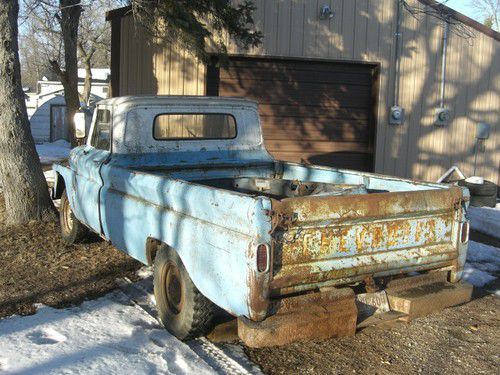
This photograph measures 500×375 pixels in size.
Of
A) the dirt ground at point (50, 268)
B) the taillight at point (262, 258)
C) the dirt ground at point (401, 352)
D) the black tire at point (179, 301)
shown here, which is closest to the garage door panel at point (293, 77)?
the dirt ground at point (50, 268)

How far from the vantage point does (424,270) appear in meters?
4.65

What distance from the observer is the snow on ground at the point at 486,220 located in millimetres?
8784

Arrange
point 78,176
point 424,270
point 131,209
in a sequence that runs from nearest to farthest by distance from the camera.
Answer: point 424,270, point 131,209, point 78,176

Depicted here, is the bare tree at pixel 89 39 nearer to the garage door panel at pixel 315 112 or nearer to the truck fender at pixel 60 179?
the garage door panel at pixel 315 112

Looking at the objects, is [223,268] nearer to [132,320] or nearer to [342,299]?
[342,299]

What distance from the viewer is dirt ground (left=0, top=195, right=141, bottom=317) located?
17.8 ft

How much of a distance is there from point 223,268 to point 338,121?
8569 mm

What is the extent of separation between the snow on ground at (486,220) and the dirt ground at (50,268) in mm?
5237

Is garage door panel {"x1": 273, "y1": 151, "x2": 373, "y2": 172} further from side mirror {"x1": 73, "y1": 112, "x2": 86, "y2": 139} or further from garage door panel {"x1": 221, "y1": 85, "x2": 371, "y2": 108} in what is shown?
side mirror {"x1": 73, "y1": 112, "x2": 86, "y2": 139}

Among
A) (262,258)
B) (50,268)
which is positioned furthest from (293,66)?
(262,258)

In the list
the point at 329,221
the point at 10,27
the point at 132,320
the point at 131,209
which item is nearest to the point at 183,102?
the point at 131,209

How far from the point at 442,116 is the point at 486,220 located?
3.56 meters

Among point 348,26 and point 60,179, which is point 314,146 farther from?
point 60,179

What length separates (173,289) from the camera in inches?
182
